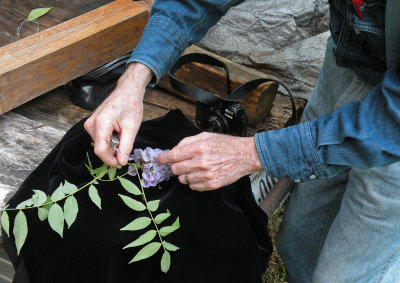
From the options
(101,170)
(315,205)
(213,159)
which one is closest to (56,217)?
(101,170)

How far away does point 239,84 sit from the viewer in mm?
2326

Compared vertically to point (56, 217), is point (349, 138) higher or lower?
higher

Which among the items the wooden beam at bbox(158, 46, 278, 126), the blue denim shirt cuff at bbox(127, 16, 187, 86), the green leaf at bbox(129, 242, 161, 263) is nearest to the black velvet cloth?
the green leaf at bbox(129, 242, 161, 263)

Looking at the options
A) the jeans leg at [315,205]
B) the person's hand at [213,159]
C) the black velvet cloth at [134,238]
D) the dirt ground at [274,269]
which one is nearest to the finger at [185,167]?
the person's hand at [213,159]

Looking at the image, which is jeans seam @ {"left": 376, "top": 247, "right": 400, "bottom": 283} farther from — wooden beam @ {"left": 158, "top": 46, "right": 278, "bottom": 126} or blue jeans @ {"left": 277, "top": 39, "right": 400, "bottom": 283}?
wooden beam @ {"left": 158, "top": 46, "right": 278, "bottom": 126}

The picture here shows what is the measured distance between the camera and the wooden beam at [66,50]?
207 centimetres

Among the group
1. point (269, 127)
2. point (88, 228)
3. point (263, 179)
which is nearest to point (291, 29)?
point (269, 127)

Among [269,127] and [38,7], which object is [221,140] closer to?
[269,127]

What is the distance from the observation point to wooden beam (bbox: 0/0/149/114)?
6.79 ft

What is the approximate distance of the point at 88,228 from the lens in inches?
56.7

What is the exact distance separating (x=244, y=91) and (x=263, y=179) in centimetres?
69

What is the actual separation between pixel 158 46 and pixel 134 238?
732 mm

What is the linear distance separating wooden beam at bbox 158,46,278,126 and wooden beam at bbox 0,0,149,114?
0.35m

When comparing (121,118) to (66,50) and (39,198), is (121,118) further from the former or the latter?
(66,50)
